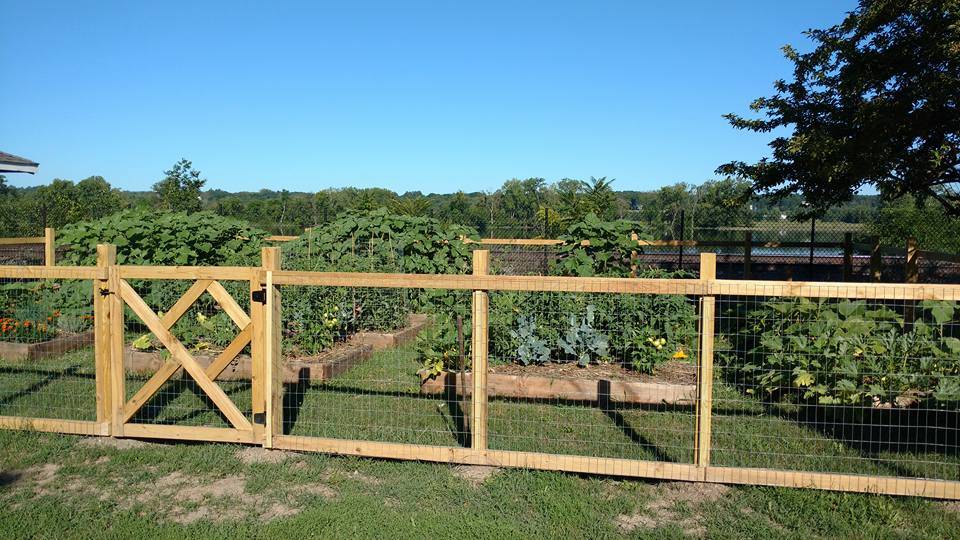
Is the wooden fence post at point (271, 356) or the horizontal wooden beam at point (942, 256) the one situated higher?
the horizontal wooden beam at point (942, 256)

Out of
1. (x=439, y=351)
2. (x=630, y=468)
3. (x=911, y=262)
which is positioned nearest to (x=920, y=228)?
(x=911, y=262)

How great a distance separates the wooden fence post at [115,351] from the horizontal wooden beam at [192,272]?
0.10 metres

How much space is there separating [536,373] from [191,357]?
3213mm

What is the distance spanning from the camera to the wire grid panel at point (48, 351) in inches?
259

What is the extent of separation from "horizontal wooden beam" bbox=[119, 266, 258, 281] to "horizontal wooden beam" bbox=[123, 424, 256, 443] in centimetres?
117

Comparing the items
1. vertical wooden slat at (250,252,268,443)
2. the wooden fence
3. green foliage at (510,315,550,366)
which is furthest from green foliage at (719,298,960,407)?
vertical wooden slat at (250,252,268,443)

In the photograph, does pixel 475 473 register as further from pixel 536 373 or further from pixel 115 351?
pixel 115 351

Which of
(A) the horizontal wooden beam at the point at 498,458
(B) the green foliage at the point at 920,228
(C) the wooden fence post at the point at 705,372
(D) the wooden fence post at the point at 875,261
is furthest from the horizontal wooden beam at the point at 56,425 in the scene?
(B) the green foliage at the point at 920,228

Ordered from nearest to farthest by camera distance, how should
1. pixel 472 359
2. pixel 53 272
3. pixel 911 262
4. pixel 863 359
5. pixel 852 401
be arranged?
1. pixel 472 359
2. pixel 852 401
3. pixel 53 272
4. pixel 863 359
5. pixel 911 262

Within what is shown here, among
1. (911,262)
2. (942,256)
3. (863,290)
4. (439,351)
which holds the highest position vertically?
(942,256)

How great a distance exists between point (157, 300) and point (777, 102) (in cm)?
1072

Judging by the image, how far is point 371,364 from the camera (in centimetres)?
809

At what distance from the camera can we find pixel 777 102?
12844 mm

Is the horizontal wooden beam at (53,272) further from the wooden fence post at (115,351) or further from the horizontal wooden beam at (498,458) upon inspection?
the horizontal wooden beam at (498,458)
